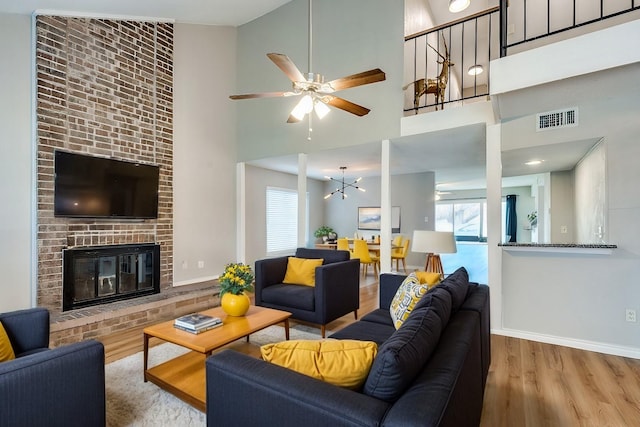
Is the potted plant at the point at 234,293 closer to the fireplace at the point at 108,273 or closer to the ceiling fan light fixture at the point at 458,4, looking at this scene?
the fireplace at the point at 108,273

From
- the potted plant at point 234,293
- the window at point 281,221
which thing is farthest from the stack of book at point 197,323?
the window at point 281,221

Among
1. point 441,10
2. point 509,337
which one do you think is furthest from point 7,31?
point 441,10

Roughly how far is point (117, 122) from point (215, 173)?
1690 millimetres

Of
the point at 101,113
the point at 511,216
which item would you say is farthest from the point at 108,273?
the point at 511,216

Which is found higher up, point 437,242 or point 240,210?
point 240,210

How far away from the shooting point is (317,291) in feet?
10.4

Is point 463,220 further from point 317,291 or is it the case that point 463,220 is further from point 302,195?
point 317,291

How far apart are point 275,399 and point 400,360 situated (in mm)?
457

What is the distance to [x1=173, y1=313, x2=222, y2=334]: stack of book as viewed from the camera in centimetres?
227

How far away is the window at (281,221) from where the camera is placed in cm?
714

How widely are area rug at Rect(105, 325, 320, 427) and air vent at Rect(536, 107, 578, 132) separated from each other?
4.04 meters

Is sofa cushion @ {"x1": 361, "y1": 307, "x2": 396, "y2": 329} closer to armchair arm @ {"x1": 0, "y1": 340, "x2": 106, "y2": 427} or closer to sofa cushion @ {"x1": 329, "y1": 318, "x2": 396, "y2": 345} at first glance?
sofa cushion @ {"x1": 329, "y1": 318, "x2": 396, "y2": 345}

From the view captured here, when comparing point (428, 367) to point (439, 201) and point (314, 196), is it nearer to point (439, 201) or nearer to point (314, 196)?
point (314, 196)

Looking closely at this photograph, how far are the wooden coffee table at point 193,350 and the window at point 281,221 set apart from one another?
15.1 feet
